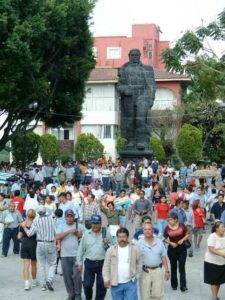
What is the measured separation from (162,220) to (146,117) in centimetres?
1602

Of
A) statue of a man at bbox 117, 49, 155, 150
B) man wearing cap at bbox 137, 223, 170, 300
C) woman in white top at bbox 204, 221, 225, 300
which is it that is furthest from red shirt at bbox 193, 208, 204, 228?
statue of a man at bbox 117, 49, 155, 150

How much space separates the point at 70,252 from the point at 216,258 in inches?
94.5

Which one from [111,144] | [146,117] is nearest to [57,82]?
[146,117]

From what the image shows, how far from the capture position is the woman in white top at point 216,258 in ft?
32.1

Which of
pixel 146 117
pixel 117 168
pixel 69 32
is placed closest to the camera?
pixel 117 168

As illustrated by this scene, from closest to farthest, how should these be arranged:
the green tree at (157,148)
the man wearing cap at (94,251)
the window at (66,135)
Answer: the man wearing cap at (94,251) < the green tree at (157,148) < the window at (66,135)

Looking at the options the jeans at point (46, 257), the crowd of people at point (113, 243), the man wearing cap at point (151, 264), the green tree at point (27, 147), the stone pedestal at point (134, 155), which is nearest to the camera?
the crowd of people at point (113, 243)

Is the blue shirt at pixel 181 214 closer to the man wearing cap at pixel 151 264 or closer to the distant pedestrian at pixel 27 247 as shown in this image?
the distant pedestrian at pixel 27 247

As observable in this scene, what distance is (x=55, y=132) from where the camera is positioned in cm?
5500

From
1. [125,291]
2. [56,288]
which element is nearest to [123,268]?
[125,291]

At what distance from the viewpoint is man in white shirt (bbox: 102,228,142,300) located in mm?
8281

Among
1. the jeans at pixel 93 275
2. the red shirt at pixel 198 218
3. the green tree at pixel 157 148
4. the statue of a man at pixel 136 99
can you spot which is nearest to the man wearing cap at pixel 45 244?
the jeans at pixel 93 275

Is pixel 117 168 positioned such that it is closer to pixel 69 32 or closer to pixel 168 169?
pixel 168 169

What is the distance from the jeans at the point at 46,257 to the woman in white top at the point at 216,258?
2.89m
